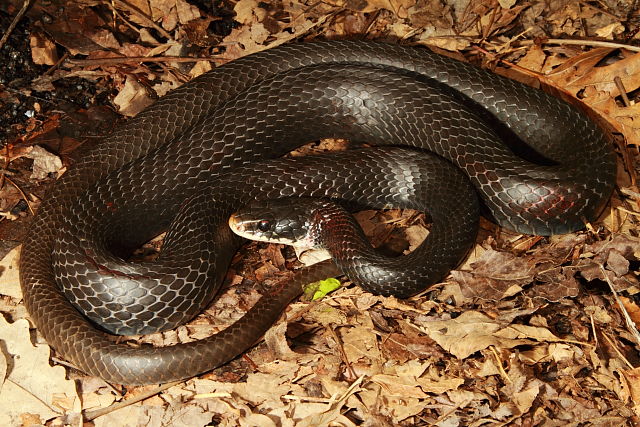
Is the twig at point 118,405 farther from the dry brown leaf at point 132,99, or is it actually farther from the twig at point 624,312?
the twig at point 624,312

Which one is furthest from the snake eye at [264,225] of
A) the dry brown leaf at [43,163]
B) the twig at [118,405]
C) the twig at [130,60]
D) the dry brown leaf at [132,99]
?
the twig at [130,60]

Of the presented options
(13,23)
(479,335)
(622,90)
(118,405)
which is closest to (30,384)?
(118,405)

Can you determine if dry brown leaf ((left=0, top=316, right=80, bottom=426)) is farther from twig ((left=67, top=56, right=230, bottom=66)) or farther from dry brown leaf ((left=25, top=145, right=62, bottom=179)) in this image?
twig ((left=67, top=56, right=230, bottom=66))

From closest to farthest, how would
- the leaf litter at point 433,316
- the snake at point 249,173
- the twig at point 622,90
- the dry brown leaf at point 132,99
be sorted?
the leaf litter at point 433,316
the snake at point 249,173
the twig at point 622,90
the dry brown leaf at point 132,99

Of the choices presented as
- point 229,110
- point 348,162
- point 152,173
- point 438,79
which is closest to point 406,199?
point 348,162

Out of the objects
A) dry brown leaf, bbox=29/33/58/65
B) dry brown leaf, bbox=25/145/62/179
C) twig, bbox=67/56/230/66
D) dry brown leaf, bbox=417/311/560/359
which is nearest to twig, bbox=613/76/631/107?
dry brown leaf, bbox=417/311/560/359

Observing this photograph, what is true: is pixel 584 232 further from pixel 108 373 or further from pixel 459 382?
pixel 108 373
